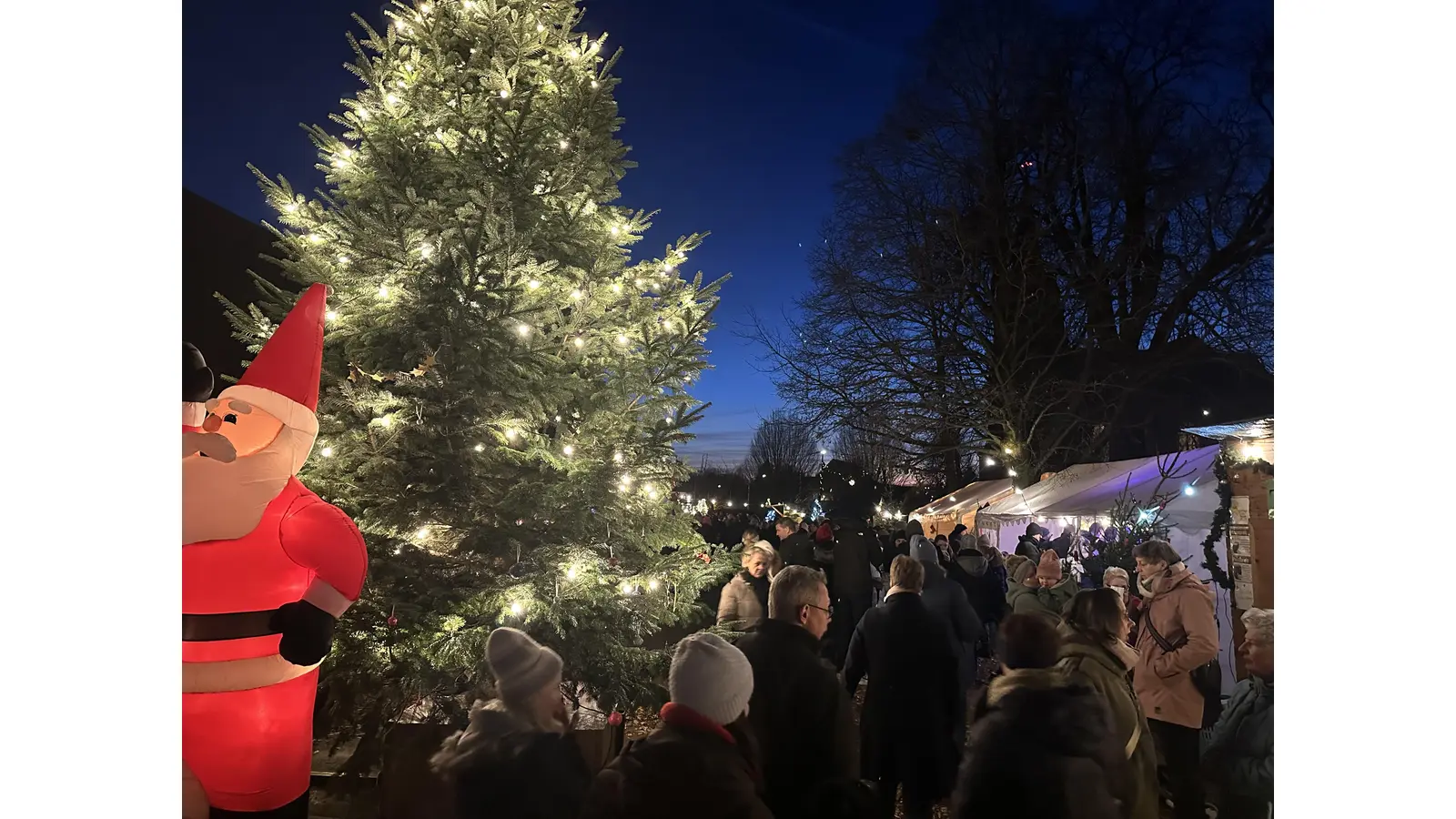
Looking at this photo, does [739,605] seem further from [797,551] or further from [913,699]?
[797,551]

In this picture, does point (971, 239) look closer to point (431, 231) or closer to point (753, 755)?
point (431, 231)

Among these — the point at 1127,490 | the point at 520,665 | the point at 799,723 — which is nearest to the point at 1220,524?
the point at 1127,490

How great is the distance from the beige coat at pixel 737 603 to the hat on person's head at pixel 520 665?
60.1 inches

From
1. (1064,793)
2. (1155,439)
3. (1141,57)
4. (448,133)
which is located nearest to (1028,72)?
(1141,57)

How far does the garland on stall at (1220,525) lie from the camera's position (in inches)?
161

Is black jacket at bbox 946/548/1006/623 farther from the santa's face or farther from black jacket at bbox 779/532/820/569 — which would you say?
the santa's face

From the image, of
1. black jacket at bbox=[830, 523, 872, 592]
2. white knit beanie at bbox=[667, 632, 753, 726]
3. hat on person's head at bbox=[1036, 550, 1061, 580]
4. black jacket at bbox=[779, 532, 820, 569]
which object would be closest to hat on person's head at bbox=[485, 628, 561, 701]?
white knit beanie at bbox=[667, 632, 753, 726]

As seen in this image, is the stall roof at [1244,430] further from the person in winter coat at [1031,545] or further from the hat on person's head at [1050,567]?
the person in winter coat at [1031,545]

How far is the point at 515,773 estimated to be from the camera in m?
1.97

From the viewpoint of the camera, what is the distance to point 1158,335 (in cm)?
686

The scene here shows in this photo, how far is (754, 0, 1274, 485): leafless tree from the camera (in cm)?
485

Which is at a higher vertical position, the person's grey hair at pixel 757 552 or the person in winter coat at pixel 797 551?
the person's grey hair at pixel 757 552

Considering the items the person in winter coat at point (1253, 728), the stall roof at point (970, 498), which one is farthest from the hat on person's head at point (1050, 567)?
the stall roof at point (970, 498)
